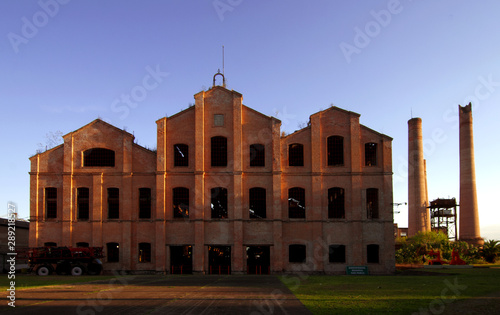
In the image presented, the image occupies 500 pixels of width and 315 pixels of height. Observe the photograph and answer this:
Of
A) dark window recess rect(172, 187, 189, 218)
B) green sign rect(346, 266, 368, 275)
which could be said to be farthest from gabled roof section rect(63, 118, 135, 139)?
green sign rect(346, 266, 368, 275)

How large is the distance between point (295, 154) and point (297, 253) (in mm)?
8250

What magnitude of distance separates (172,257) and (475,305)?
27184mm

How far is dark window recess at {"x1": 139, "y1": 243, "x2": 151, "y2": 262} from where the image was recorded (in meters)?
40.1

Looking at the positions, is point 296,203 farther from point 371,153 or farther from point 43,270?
point 43,270

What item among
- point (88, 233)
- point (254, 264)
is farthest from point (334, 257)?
point (88, 233)

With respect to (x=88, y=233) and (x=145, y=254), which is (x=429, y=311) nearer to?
(x=145, y=254)

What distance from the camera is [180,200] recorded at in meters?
40.5

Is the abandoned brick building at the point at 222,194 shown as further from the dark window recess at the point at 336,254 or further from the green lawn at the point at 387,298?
the green lawn at the point at 387,298

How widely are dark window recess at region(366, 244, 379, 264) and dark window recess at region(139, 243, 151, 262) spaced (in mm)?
18051

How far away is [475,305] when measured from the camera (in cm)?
1711

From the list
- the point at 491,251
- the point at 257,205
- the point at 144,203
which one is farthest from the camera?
the point at 491,251

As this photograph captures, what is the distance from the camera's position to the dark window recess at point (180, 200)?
40.5m

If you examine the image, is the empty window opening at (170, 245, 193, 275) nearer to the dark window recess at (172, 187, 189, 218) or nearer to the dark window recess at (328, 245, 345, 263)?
the dark window recess at (172, 187, 189, 218)

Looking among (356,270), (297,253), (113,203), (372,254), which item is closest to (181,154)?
(113,203)
